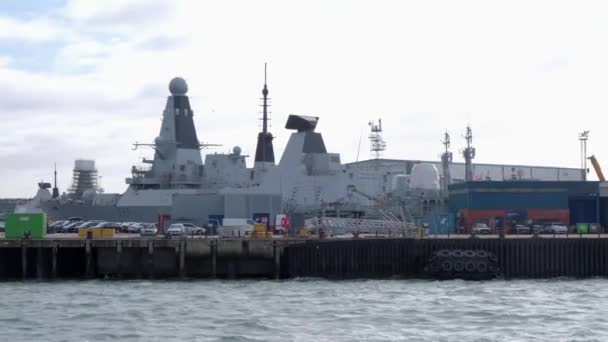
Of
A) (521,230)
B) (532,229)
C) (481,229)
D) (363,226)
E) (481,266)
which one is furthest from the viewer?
(521,230)

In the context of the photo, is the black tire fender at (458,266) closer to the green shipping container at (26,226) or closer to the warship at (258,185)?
the warship at (258,185)

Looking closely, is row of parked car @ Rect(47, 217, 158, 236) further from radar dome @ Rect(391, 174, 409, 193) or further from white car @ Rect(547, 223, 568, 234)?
white car @ Rect(547, 223, 568, 234)

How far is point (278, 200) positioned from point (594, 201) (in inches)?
1011

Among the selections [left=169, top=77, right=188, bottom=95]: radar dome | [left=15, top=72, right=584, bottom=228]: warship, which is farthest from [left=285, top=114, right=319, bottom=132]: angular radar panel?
[left=169, top=77, right=188, bottom=95]: radar dome

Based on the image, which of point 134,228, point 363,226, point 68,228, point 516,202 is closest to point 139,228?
point 134,228

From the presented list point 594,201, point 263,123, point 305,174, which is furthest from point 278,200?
point 594,201

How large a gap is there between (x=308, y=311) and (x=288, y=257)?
51.0 feet

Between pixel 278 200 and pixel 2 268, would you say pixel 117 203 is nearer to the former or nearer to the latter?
pixel 278 200

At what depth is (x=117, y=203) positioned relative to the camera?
91.2 m

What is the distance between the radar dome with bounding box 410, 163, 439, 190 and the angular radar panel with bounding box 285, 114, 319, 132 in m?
9.91

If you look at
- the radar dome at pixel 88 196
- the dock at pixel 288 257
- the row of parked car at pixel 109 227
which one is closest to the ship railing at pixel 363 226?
the dock at pixel 288 257

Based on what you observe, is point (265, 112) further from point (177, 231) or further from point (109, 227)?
point (177, 231)

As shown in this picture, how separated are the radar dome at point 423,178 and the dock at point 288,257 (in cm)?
2278

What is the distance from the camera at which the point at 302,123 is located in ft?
270
